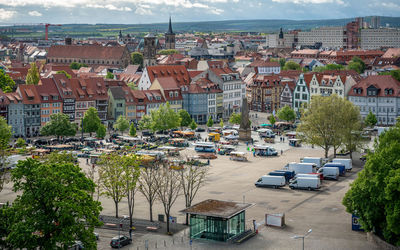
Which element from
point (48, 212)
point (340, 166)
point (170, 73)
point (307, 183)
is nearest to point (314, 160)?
point (340, 166)

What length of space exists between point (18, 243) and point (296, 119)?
4218 inches

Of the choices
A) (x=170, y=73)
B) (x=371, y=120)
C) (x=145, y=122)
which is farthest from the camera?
(x=170, y=73)

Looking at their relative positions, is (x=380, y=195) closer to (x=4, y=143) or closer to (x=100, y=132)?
(x=4, y=143)

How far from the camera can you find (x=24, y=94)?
426ft

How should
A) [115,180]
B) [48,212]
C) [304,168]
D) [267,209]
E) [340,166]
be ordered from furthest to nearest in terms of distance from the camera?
[340,166] < [304,168] < [267,209] < [115,180] < [48,212]

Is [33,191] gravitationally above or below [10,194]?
above

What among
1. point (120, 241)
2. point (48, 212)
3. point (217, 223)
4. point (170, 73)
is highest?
point (170, 73)

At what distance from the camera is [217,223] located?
60906 millimetres

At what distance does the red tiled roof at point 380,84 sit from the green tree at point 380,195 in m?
80.7

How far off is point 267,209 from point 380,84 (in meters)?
77.8

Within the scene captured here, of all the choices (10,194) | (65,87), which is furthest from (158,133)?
(10,194)

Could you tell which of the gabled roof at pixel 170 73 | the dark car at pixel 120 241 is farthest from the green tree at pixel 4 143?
the gabled roof at pixel 170 73

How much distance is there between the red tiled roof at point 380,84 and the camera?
5576 inches

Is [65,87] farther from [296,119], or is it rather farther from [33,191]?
[33,191]
